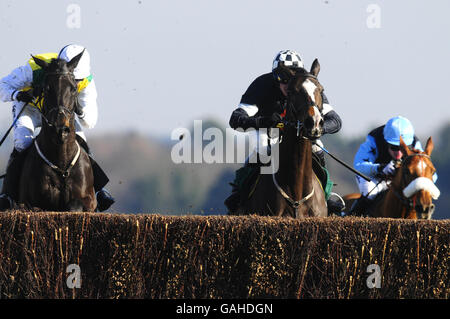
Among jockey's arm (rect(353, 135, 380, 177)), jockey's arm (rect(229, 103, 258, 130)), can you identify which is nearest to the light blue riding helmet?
jockey's arm (rect(353, 135, 380, 177))

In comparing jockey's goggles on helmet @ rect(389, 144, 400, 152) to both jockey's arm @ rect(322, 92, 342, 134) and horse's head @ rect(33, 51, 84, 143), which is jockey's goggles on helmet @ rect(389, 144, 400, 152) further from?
horse's head @ rect(33, 51, 84, 143)

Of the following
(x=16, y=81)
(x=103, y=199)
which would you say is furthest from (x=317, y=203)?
(x=16, y=81)

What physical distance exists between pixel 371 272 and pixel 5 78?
15.4 ft

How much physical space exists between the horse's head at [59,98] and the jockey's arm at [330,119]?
8.05ft

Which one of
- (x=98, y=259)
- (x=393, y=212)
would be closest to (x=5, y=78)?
(x=98, y=259)

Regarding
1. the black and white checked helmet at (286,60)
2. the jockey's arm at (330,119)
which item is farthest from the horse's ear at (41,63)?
the jockey's arm at (330,119)

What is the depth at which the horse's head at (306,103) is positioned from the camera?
7.80 m

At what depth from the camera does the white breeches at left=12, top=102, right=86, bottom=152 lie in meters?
9.55

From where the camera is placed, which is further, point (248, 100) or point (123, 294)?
point (248, 100)

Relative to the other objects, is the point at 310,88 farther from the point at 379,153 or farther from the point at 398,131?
the point at 379,153

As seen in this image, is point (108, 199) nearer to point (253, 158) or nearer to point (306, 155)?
point (253, 158)

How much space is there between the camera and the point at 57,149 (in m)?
9.02

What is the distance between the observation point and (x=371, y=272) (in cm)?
718

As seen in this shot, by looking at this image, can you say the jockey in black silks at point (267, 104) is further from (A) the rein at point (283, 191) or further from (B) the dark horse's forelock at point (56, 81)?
(B) the dark horse's forelock at point (56, 81)
